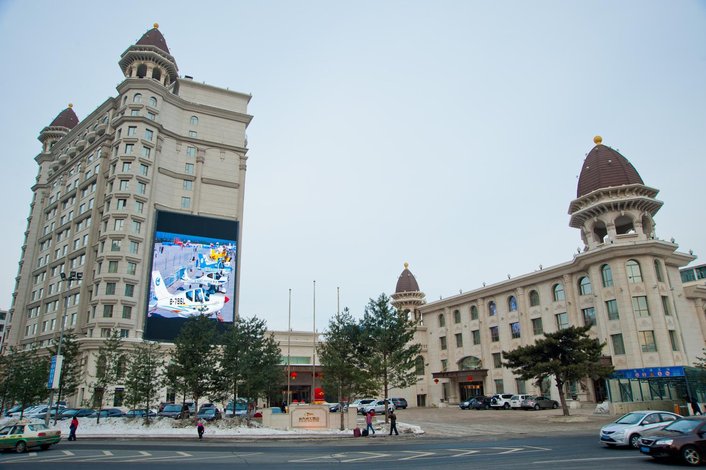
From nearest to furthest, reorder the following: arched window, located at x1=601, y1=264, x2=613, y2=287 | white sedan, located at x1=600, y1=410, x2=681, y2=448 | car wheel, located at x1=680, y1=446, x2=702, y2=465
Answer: car wheel, located at x1=680, y1=446, x2=702, y2=465 → white sedan, located at x1=600, y1=410, x2=681, y2=448 → arched window, located at x1=601, y1=264, x2=613, y2=287

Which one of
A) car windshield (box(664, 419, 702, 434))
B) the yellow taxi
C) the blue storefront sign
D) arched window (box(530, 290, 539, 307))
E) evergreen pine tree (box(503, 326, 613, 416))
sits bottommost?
the yellow taxi

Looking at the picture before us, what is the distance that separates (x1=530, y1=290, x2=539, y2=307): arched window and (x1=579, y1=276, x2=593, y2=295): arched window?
5.77 m

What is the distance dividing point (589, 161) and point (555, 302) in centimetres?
1607

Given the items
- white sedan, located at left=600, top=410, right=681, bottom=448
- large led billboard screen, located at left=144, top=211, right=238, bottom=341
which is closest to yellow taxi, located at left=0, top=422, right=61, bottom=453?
white sedan, located at left=600, top=410, right=681, bottom=448

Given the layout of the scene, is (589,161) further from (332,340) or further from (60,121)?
(60,121)

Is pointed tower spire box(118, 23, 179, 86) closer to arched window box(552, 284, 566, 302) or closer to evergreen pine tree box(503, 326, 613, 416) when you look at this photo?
arched window box(552, 284, 566, 302)

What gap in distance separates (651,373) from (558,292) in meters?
15.4

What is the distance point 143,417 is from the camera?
3766 cm

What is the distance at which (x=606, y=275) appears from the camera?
1909 inches

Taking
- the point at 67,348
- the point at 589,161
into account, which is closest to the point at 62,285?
the point at 67,348

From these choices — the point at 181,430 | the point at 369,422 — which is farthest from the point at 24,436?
the point at 369,422

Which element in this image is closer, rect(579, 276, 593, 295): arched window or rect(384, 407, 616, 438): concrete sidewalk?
rect(384, 407, 616, 438): concrete sidewalk

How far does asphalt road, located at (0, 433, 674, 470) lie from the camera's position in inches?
647

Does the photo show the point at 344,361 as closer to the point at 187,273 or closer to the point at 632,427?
the point at 632,427
